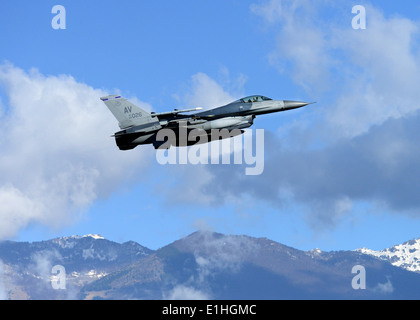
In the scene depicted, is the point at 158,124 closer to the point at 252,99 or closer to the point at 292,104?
the point at 252,99

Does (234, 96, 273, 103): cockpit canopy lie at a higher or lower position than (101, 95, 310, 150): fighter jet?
higher

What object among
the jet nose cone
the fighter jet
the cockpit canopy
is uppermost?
the cockpit canopy

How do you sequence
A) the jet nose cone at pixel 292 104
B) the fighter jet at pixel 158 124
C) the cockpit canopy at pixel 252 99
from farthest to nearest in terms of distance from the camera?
the jet nose cone at pixel 292 104, the cockpit canopy at pixel 252 99, the fighter jet at pixel 158 124

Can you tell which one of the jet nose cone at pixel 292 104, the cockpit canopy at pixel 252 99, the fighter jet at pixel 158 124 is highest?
the cockpit canopy at pixel 252 99

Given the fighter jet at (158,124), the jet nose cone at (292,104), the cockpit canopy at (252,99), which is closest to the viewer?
the fighter jet at (158,124)

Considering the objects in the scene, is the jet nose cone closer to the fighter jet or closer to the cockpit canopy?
the cockpit canopy

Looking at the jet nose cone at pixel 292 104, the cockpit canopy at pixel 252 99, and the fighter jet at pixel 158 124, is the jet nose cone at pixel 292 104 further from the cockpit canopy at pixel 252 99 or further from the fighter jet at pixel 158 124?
the fighter jet at pixel 158 124

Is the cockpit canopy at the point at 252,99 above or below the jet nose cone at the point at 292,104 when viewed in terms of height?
above

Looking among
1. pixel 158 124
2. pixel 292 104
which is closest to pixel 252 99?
pixel 292 104

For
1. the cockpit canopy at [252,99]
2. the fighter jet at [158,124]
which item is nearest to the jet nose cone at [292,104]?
the cockpit canopy at [252,99]

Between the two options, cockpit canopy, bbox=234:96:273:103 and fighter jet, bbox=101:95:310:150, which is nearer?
fighter jet, bbox=101:95:310:150

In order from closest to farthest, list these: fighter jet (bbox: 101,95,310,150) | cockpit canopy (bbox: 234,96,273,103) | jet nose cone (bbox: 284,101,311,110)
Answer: fighter jet (bbox: 101,95,310,150) < cockpit canopy (bbox: 234,96,273,103) < jet nose cone (bbox: 284,101,311,110)

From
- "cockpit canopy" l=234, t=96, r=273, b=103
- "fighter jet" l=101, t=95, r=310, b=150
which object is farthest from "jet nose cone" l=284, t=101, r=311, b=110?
"fighter jet" l=101, t=95, r=310, b=150
